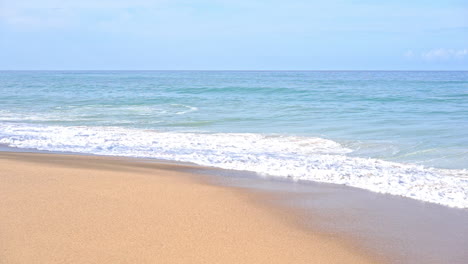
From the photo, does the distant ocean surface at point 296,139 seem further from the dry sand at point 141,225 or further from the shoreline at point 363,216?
the dry sand at point 141,225

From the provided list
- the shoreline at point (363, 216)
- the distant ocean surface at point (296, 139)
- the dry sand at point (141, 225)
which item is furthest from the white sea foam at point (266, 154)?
the dry sand at point (141, 225)

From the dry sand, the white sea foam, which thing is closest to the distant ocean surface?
the white sea foam

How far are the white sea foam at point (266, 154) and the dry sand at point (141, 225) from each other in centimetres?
207

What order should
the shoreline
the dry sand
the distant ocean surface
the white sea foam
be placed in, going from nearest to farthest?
the dry sand, the shoreline, the white sea foam, the distant ocean surface

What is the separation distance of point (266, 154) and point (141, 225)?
18.7 ft

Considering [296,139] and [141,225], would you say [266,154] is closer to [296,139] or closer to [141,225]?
[296,139]

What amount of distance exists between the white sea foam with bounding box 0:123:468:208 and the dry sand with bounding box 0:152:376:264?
207 centimetres

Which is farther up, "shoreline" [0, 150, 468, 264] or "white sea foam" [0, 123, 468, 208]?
"shoreline" [0, 150, 468, 264]

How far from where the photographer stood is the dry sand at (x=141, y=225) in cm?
457

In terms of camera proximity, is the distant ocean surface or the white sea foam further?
the distant ocean surface

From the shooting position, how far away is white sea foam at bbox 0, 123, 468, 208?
25.3 ft

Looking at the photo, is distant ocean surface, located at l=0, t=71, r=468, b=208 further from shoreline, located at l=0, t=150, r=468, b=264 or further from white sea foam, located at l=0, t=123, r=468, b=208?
shoreline, located at l=0, t=150, r=468, b=264

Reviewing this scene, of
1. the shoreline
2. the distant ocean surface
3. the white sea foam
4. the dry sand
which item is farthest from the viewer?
the distant ocean surface

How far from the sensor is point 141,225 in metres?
5.29
